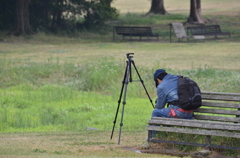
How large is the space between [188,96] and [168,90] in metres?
0.36

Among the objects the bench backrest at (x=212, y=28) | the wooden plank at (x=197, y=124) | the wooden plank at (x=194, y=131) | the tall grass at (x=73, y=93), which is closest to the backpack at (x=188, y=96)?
the wooden plank at (x=197, y=124)

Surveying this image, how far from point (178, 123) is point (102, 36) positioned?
2604 cm

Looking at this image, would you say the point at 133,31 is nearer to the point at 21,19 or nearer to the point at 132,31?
the point at 132,31

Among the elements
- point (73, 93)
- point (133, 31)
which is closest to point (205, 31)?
point (133, 31)

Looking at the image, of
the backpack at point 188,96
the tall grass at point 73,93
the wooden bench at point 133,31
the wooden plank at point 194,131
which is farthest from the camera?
the wooden bench at point 133,31

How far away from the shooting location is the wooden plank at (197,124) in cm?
695

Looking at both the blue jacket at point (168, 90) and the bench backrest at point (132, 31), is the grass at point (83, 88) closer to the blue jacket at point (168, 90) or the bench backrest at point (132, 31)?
the blue jacket at point (168, 90)

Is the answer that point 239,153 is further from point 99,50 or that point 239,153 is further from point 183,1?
point 183,1

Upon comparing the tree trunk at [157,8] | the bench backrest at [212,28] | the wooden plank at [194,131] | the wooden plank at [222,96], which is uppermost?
the tree trunk at [157,8]

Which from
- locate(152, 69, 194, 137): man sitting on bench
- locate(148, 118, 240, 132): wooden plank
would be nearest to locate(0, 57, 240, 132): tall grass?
locate(152, 69, 194, 137): man sitting on bench

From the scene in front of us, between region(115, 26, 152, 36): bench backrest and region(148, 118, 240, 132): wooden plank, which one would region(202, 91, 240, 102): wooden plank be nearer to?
region(148, 118, 240, 132): wooden plank

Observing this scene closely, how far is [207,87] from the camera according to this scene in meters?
15.0

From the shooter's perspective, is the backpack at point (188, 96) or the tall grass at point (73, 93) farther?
the tall grass at point (73, 93)

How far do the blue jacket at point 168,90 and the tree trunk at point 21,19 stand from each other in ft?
81.8
